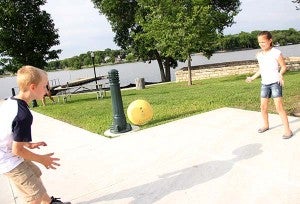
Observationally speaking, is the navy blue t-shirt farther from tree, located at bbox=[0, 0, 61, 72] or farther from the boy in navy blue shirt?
tree, located at bbox=[0, 0, 61, 72]

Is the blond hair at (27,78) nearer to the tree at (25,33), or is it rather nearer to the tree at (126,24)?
the tree at (25,33)

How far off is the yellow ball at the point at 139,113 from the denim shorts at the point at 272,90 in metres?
3.02

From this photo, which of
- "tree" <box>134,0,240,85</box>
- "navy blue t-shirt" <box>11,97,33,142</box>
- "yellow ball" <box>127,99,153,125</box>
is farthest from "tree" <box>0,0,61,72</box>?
"navy blue t-shirt" <box>11,97,33,142</box>

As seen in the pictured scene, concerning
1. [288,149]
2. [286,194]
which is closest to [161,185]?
[286,194]

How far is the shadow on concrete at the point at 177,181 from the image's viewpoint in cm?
390

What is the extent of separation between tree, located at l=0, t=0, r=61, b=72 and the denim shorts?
15.7m

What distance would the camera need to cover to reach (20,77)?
9.55 ft

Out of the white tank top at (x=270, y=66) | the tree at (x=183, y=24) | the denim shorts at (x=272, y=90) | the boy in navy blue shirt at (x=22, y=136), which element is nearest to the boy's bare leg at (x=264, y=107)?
the denim shorts at (x=272, y=90)

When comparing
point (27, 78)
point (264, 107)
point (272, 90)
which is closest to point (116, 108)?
point (264, 107)

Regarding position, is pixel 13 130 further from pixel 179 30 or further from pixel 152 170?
pixel 179 30

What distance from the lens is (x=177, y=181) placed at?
13.6ft

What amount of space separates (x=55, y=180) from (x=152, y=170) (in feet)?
4.65

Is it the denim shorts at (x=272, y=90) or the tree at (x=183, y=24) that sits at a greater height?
the tree at (x=183, y=24)

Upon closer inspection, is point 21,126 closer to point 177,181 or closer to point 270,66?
point 177,181
